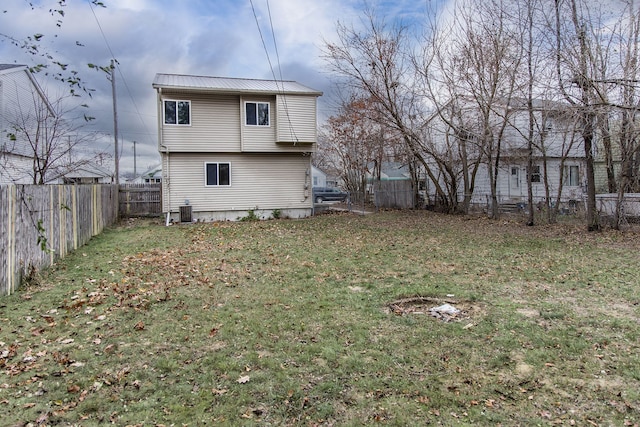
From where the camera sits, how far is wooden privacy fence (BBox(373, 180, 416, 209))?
21.5m

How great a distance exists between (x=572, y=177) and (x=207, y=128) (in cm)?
2145

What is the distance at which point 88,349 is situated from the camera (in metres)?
4.02

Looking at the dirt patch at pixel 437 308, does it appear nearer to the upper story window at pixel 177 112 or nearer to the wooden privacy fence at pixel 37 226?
the wooden privacy fence at pixel 37 226

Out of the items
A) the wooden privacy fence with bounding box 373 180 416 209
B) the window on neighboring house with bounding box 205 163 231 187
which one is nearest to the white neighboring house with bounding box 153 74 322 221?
the window on neighboring house with bounding box 205 163 231 187

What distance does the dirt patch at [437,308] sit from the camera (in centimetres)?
493

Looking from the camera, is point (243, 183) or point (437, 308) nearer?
point (437, 308)

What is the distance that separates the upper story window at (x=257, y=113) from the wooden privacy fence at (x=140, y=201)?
20.2 ft

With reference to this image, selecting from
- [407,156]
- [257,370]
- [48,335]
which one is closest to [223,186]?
[407,156]

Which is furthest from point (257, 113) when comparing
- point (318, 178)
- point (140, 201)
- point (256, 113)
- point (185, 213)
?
point (318, 178)

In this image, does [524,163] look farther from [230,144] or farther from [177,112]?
[177,112]

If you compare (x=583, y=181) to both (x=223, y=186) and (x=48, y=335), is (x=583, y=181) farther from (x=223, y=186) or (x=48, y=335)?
(x=48, y=335)

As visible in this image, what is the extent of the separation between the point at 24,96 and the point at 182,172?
10.3 meters

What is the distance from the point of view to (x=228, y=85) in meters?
17.3

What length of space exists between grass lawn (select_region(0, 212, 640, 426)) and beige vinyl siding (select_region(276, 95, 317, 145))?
9540 millimetres
